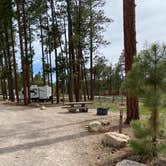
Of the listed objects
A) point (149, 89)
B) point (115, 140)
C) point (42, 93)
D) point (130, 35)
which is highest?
point (130, 35)

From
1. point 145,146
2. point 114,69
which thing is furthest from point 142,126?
point 114,69

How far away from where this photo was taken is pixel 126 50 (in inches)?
534

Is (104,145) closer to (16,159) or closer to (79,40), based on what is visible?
(16,159)

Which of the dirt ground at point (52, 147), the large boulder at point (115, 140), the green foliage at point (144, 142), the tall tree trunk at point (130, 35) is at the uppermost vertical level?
the tall tree trunk at point (130, 35)

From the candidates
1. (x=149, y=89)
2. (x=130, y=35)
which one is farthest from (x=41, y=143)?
(x=130, y=35)

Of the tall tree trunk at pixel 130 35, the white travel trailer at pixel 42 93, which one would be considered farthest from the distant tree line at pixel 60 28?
the tall tree trunk at pixel 130 35

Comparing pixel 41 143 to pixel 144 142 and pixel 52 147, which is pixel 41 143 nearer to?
pixel 52 147

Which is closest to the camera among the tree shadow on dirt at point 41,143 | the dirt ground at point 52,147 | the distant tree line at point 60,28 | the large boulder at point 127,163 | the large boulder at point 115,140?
the large boulder at point 127,163

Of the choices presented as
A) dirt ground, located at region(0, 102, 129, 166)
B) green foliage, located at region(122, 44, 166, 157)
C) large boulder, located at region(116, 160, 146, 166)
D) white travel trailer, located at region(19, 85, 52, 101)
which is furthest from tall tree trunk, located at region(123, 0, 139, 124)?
white travel trailer, located at region(19, 85, 52, 101)

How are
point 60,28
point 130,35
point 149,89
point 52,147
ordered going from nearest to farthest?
point 149,89, point 52,147, point 130,35, point 60,28

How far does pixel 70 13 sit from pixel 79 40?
7.94 feet

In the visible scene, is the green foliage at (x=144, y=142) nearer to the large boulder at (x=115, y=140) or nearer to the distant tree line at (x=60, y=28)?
the large boulder at (x=115, y=140)

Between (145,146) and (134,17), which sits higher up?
(134,17)

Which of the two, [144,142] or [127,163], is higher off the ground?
[144,142]
